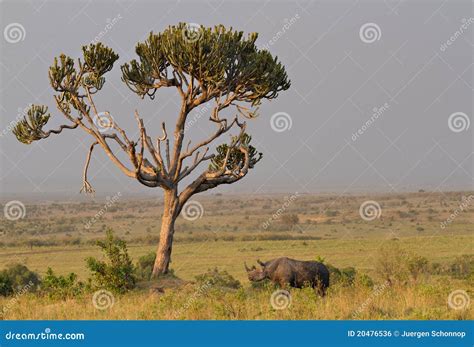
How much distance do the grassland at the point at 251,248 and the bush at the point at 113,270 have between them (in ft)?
1.99

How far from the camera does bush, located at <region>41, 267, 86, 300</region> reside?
72.9 feet

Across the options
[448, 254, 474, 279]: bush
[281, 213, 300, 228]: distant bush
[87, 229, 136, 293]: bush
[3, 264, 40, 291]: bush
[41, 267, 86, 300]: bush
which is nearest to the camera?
[41, 267, 86, 300]: bush

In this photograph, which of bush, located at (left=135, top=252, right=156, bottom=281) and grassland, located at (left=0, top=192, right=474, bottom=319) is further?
bush, located at (left=135, top=252, right=156, bottom=281)

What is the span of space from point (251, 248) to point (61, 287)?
134ft

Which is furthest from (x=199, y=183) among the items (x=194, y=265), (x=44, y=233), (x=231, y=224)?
(x=231, y=224)

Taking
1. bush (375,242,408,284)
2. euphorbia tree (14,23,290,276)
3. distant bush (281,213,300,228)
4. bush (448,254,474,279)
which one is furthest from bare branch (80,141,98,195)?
distant bush (281,213,300,228)

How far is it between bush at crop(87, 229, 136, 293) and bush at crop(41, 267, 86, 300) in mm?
621

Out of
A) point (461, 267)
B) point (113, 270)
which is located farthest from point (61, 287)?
point (461, 267)

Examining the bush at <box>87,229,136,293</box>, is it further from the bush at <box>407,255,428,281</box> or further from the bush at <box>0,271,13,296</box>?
the bush at <box>407,255,428,281</box>

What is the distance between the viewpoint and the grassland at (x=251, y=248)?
58.1 feet

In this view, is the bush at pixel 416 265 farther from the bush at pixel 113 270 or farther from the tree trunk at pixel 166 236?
the bush at pixel 113 270

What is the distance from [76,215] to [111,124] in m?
86.4

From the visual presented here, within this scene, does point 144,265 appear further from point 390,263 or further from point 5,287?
point 390,263

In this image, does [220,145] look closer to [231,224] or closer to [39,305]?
[39,305]
